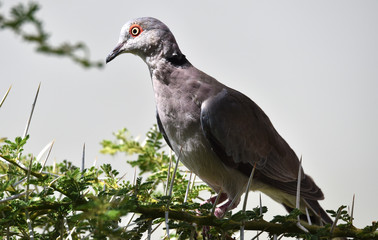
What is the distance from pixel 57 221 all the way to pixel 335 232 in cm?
95

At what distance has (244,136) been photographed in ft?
9.12

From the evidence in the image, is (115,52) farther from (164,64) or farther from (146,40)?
(164,64)

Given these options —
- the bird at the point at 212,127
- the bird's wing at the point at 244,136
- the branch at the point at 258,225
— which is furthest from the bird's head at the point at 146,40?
the branch at the point at 258,225

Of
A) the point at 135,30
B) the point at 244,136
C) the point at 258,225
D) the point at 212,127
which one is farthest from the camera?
the point at 135,30

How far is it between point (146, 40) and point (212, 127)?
709 mm

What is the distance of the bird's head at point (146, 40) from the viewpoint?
9.41 feet

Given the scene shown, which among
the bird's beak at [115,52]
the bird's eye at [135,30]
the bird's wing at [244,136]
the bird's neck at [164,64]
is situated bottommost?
the bird's wing at [244,136]

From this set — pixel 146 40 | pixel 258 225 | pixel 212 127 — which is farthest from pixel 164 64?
pixel 258 225

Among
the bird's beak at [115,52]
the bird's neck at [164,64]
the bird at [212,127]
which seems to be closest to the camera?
the bird at [212,127]

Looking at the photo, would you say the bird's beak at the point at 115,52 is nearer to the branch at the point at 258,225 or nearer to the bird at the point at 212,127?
the bird at the point at 212,127

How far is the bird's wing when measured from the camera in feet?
8.66

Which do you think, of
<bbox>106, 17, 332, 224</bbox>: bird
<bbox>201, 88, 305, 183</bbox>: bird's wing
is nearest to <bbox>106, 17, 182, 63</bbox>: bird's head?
<bbox>106, 17, 332, 224</bbox>: bird

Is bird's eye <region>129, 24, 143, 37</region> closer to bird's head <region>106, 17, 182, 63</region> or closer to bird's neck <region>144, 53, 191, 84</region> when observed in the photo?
bird's head <region>106, 17, 182, 63</region>

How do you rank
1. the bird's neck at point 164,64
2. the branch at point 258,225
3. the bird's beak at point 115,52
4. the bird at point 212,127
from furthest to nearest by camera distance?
the bird's beak at point 115,52 → the bird's neck at point 164,64 → the bird at point 212,127 → the branch at point 258,225
